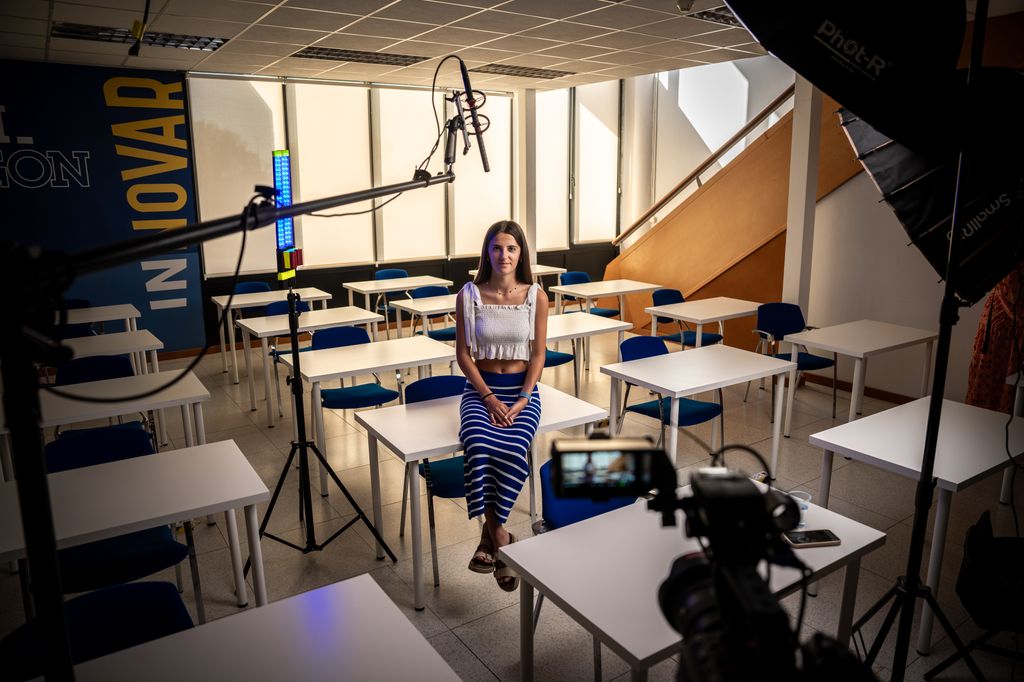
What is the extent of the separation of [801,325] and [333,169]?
19.7ft

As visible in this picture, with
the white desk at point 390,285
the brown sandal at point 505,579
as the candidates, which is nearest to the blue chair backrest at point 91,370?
the brown sandal at point 505,579

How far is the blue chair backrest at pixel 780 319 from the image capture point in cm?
579

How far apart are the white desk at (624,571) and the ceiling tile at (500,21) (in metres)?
4.10

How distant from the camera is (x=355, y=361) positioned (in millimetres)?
4422

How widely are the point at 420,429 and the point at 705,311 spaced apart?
3581mm

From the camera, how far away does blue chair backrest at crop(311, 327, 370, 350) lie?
4773 millimetres

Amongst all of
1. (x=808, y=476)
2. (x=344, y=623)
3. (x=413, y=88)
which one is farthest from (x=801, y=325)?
(x=413, y=88)

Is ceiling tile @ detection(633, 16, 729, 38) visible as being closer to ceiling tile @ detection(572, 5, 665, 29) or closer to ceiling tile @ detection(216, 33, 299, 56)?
ceiling tile @ detection(572, 5, 665, 29)

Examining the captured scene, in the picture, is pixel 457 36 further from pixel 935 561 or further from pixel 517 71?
pixel 935 561

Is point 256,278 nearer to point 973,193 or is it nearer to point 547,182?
point 547,182

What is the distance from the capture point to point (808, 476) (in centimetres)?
450

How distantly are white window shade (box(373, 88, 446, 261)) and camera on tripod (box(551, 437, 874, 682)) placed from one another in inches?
329

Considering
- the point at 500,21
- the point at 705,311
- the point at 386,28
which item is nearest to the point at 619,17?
the point at 500,21

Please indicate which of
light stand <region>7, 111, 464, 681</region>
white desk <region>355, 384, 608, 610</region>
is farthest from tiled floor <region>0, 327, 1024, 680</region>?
light stand <region>7, 111, 464, 681</region>
